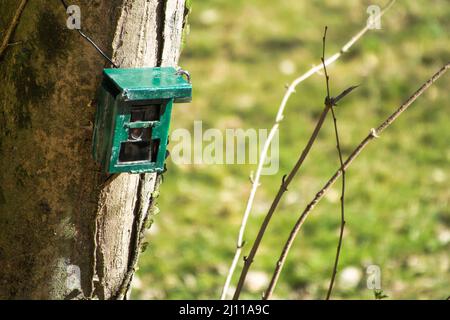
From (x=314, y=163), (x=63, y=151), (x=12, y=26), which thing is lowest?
(x=63, y=151)

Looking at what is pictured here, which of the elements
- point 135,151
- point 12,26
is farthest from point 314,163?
point 12,26

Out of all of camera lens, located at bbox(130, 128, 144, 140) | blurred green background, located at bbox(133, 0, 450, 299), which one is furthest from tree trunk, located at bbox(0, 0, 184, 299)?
blurred green background, located at bbox(133, 0, 450, 299)

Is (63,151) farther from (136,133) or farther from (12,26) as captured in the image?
(12,26)

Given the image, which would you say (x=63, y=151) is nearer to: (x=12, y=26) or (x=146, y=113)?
(x=146, y=113)

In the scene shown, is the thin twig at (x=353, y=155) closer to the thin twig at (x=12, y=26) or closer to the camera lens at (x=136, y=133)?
the camera lens at (x=136, y=133)

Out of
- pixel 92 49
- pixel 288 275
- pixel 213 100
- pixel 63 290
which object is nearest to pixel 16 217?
pixel 63 290

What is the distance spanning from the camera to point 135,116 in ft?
7.06

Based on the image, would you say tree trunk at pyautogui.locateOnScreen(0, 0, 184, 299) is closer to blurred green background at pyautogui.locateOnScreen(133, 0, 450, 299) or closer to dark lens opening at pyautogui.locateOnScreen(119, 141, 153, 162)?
dark lens opening at pyautogui.locateOnScreen(119, 141, 153, 162)

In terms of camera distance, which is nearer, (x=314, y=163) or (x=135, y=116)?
(x=135, y=116)

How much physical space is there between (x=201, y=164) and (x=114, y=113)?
3120 millimetres

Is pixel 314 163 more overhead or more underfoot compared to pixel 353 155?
more overhead

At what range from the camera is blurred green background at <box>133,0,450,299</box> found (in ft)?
13.9

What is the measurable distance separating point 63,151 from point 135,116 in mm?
225

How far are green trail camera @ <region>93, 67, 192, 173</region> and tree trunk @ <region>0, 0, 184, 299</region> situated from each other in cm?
5
